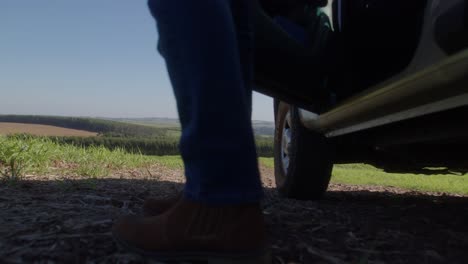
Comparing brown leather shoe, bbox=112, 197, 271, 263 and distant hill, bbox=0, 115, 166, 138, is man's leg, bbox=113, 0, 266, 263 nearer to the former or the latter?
brown leather shoe, bbox=112, 197, 271, 263

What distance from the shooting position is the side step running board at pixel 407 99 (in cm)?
137

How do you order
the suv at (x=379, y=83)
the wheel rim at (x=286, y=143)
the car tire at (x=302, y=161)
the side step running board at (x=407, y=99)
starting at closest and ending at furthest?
1. the side step running board at (x=407, y=99)
2. the suv at (x=379, y=83)
3. the car tire at (x=302, y=161)
4. the wheel rim at (x=286, y=143)

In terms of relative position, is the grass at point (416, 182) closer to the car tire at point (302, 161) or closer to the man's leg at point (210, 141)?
the car tire at point (302, 161)

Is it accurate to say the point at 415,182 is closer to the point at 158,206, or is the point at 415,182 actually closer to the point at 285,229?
the point at 285,229

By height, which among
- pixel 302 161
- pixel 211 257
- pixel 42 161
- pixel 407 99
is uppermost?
pixel 407 99

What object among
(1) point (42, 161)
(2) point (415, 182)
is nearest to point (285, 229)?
(1) point (42, 161)

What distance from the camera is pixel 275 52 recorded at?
197cm

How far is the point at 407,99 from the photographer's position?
165 centimetres

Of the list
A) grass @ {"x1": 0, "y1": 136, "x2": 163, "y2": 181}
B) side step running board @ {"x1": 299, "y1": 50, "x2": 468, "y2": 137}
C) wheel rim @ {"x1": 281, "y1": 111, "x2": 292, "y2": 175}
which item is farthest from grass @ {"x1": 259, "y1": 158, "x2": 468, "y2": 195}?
side step running board @ {"x1": 299, "y1": 50, "x2": 468, "y2": 137}

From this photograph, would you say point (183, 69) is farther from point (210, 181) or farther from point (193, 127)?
point (210, 181)

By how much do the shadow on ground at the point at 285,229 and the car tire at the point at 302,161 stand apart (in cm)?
15

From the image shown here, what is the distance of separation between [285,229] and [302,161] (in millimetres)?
1025

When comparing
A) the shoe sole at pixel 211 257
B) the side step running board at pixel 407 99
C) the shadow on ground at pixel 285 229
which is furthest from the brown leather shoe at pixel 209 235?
the side step running board at pixel 407 99

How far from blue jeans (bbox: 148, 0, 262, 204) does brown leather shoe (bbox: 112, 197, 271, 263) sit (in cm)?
4
